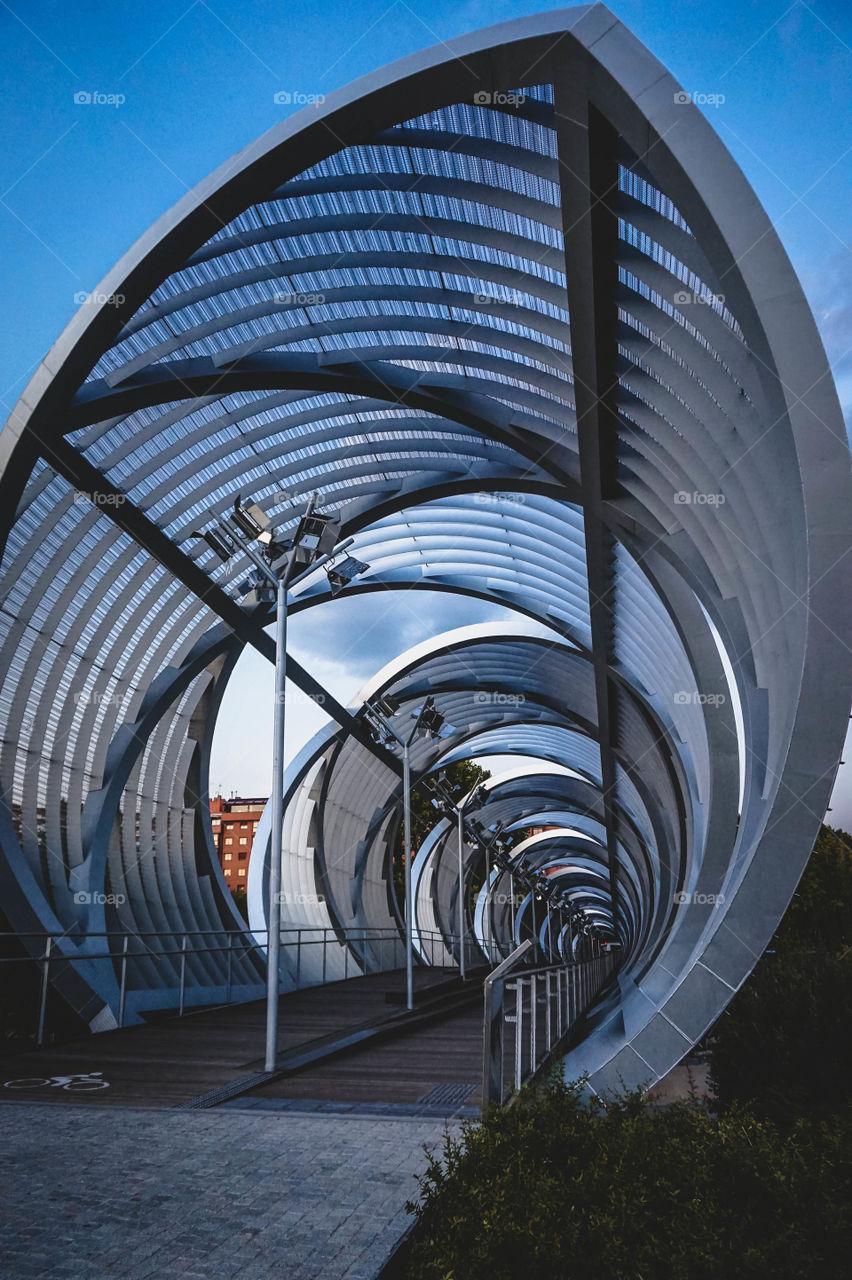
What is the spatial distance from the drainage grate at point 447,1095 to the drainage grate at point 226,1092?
5.11 feet

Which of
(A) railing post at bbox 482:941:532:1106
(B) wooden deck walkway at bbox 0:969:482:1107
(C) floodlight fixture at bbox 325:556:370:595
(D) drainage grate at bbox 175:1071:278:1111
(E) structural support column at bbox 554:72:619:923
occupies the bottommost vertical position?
(B) wooden deck walkway at bbox 0:969:482:1107

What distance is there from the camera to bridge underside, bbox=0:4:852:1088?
6828 millimetres

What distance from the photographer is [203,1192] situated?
Result: 186 inches

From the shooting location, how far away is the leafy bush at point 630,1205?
11.4ft

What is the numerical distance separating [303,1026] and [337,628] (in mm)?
14892

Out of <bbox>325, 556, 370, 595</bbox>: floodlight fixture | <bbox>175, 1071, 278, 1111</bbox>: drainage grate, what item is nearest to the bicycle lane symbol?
<bbox>175, 1071, 278, 1111</bbox>: drainage grate

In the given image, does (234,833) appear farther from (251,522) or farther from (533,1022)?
(533,1022)

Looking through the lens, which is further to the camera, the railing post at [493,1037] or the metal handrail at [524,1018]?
the metal handrail at [524,1018]

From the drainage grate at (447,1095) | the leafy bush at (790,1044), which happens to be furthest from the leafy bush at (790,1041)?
the drainage grate at (447,1095)

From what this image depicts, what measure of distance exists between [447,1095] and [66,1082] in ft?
11.2

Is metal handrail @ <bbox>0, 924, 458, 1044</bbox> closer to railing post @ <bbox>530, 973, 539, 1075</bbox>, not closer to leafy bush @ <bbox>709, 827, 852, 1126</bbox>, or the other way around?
railing post @ <bbox>530, 973, 539, 1075</bbox>

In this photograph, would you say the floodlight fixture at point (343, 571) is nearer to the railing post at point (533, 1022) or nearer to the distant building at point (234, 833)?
the railing post at point (533, 1022)

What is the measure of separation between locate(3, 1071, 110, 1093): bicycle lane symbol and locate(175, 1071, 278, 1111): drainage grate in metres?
1.03

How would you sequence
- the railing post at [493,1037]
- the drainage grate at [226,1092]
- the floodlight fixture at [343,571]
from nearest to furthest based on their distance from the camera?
the railing post at [493,1037] < the drainage grate at [226,1092] < the floodlight fixture at [343,571]
